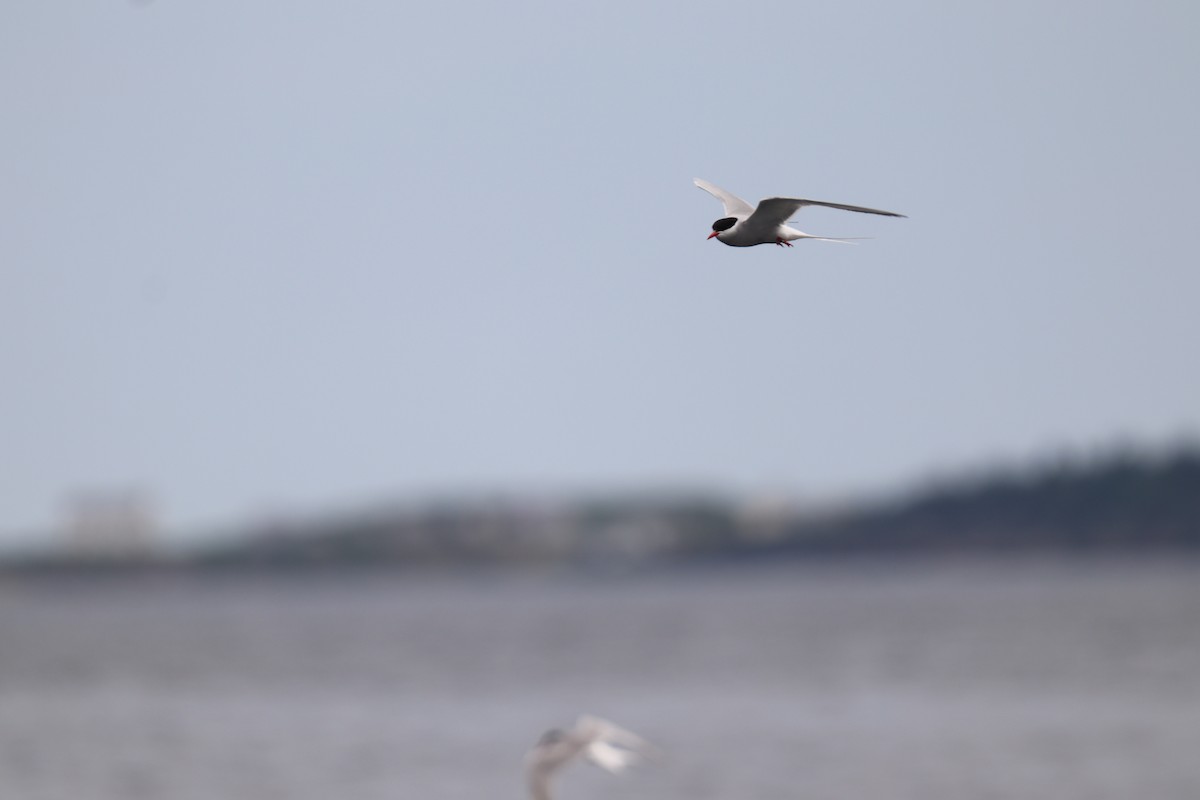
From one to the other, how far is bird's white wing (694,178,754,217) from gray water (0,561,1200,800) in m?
28.9

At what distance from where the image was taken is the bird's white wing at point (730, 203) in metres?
5.08

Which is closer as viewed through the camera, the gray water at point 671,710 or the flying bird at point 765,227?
the flying bird at point 765,227

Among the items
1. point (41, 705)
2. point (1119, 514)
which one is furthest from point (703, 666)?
point (1119, 514)

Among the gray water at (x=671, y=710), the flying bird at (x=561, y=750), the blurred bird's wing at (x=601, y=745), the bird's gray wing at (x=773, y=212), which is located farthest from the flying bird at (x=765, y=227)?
the gray water at (x=671, y=710)

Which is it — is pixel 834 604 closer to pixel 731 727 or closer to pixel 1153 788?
pixel 731 727

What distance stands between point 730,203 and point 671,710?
49.6 metres

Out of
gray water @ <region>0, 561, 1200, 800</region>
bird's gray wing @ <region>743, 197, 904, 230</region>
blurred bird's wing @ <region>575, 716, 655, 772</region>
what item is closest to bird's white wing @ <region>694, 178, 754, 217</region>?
bird's gray wing @ <region>743, 197, 904, 230</region>

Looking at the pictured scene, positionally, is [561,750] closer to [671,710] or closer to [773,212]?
[773,212]

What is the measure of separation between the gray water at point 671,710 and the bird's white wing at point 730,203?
2888cm

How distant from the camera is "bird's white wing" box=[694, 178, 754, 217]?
5082mm

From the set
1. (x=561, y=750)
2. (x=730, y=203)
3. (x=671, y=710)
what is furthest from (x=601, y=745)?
(x=671, y=710)

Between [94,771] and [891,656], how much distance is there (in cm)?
4104

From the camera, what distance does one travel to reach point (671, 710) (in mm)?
53750

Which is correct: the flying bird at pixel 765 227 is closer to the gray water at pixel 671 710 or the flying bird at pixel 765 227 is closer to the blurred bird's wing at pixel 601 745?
the blurred bird's wing at pixel 601 745
